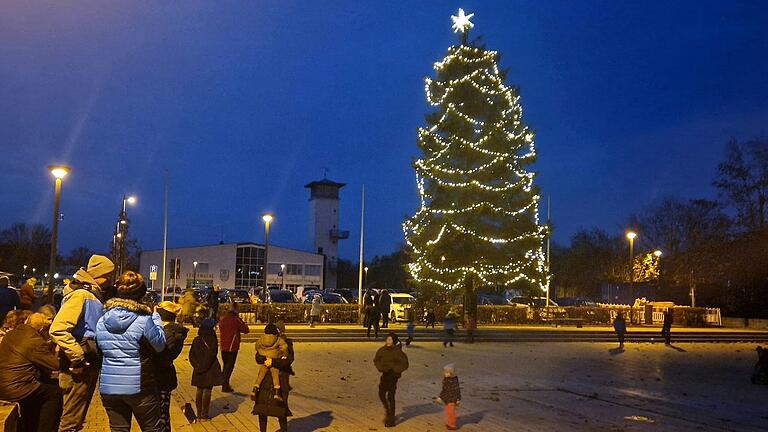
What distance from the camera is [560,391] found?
14.2m

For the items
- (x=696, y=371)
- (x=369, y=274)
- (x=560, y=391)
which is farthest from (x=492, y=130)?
(x=369, y=274)

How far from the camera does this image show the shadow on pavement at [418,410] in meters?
10.9

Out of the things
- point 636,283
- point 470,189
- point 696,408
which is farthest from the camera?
point 636,283

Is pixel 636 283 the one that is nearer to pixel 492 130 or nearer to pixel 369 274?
pixel 492 130

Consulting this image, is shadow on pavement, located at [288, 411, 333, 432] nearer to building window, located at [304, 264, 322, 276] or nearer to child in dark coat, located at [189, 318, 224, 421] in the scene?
child in dark coat, located at [189, 318, 224, 421]

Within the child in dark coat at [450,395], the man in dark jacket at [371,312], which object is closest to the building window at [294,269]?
the man in dark jacket at [371,312]

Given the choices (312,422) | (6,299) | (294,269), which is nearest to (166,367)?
(312,422)

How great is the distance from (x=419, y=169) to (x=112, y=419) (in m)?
31.7

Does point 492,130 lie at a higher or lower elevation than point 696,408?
higher

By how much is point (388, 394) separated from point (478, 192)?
26.8 m

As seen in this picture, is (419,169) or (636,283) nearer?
(419,169)

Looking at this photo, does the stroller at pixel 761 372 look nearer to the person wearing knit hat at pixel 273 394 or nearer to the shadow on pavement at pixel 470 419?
the shadow on pavement at pixel 470 419

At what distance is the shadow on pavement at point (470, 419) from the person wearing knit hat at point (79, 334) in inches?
201

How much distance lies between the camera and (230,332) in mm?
12266
